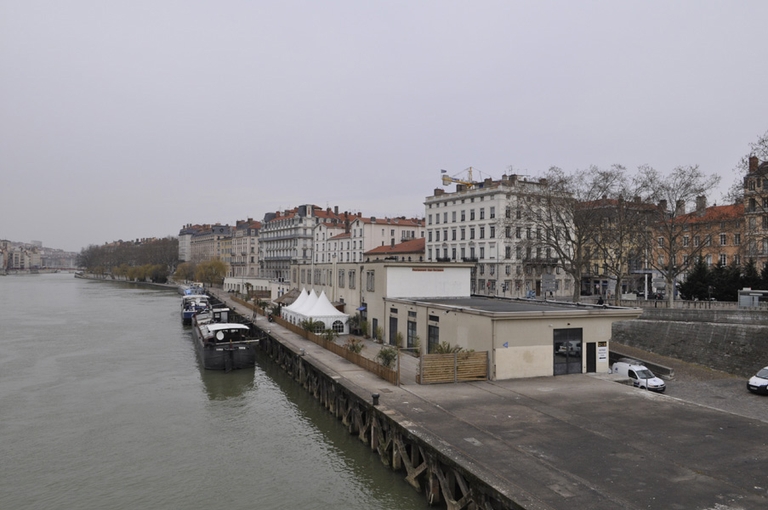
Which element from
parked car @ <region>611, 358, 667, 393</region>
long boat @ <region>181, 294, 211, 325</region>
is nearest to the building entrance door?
parked car @ <region>611, 358, 667, 393</region>

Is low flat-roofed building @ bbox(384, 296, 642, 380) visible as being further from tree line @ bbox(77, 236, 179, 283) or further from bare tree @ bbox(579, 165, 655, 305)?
tree line @ bbox(77, 236, 179, 283)

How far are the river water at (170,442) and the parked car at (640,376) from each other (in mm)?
11829

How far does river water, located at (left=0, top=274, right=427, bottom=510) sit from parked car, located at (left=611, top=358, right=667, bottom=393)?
11.8 m

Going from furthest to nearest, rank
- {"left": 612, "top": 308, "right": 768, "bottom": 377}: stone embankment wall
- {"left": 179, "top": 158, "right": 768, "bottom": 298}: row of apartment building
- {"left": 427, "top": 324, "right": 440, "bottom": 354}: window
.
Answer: {"left": 179, "top": 158, "right": 768, "bottom": 298}: row of apartment building < {"left": 612, "top": 308, "right": 768, "bottom": 377}: stone embankment wall < {"left": 427, "top": 324, "right": 440, "bottom": 354}: window

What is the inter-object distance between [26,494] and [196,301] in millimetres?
49723

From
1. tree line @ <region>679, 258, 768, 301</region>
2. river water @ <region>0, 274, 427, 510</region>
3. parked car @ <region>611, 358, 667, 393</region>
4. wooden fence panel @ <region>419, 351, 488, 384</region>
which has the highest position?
tree line @ <region>679, 258, 768, 301</region>

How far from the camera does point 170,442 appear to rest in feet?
59.8

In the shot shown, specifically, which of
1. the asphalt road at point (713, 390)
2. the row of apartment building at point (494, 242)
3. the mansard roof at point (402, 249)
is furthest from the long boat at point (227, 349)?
the mansard roof at point (402, 249)

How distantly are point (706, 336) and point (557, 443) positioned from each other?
20.4 m

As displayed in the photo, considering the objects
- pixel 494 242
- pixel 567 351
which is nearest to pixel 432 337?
pixel 567 351

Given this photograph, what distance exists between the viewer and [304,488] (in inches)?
572

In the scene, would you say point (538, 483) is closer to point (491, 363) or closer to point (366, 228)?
point (491, 363)

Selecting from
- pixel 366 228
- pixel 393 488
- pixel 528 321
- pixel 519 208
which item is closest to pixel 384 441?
pixel 393 488

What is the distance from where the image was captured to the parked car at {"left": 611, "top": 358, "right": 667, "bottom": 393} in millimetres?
21891
